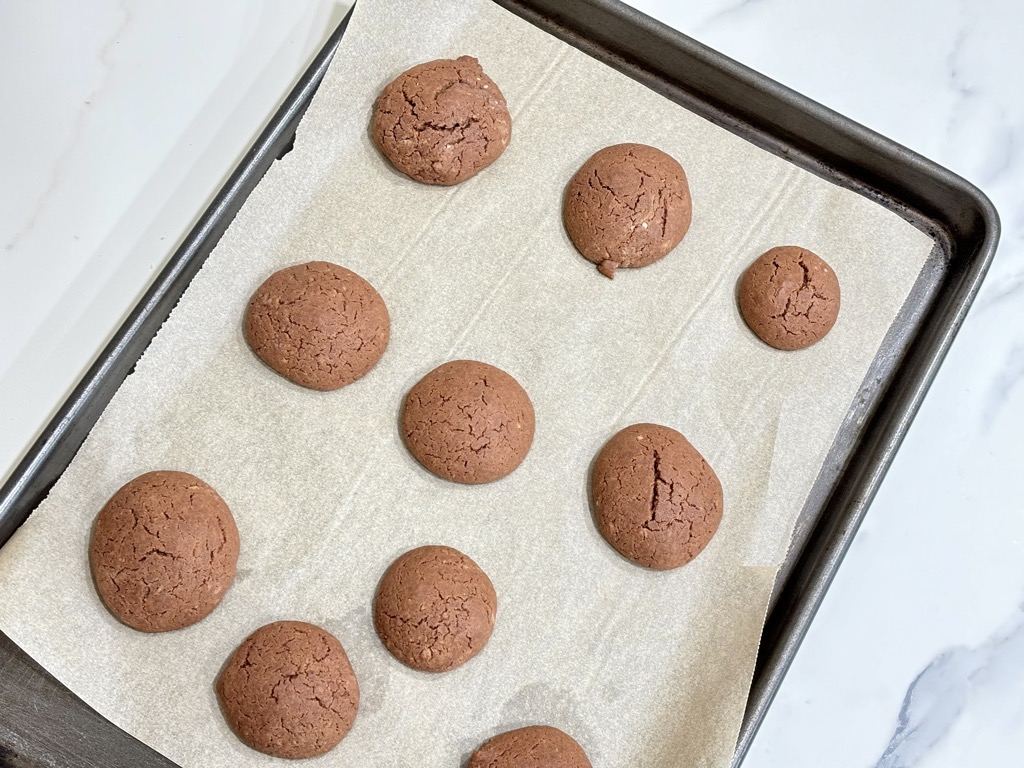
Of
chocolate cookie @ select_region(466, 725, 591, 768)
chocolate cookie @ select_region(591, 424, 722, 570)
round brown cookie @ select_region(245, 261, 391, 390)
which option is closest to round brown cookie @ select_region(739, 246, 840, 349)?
chocolate cookie @ select_region(591, 424, 722, 570)

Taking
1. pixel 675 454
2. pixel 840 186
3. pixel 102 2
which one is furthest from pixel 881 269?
pixel 102 2

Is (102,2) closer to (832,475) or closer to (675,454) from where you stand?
(675,454)

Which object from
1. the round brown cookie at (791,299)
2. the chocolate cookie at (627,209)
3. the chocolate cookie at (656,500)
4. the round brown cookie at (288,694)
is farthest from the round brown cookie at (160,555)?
the round brown cookie at (791,299)

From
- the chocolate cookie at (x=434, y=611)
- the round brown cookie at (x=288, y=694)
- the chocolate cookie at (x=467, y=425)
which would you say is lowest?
the round brown cookie at (x=288, y=694)

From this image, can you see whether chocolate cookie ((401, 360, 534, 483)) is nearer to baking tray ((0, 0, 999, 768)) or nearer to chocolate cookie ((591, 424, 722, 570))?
chocolate cookie ((591, 424, 722, 570))

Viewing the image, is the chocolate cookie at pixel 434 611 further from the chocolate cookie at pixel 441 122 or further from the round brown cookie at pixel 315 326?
the chocolate cookie at pixel 441 122

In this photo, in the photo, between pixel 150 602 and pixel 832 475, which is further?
pixel 832 475
